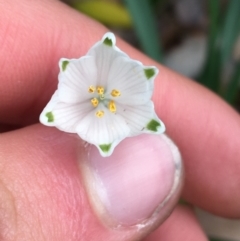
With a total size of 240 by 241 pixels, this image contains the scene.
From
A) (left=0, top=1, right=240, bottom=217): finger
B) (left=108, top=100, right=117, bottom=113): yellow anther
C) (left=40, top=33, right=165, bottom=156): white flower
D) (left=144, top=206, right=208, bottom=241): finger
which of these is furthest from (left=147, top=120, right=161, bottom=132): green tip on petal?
(left=144, top=206, right=208, bottom=241): finger

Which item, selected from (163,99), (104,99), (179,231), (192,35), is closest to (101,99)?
(104,99)

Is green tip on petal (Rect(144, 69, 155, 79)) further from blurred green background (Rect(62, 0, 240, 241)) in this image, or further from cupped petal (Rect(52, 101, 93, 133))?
blurred green background (Rect(62, 0, 240, 241))

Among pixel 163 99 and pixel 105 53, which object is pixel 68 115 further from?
pixel 163 99

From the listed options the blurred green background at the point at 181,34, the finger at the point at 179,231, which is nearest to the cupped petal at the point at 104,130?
the finger at the point at 179,231

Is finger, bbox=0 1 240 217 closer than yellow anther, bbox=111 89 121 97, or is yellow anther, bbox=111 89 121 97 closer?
yellow anther, bbox=111 89 121 97

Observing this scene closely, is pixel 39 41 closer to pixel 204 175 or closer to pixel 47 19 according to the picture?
pixel 47 19

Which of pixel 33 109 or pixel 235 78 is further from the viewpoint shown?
pixel 235 78

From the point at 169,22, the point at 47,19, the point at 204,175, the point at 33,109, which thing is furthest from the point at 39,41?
→ the point at 169,22

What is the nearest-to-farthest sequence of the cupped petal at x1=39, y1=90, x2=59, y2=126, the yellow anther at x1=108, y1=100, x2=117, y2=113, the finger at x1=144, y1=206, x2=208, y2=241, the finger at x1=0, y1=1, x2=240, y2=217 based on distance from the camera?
1. the cupped petal at x1=39, y1=90, x2=59, y2=126
2. the yellow anther at x1=108, y1=100, x2=117, y2=113
3. the finger at x1=0, y1=1, x2=240, y2=217
4. the finger at x1=144, y1=206, x2=208, y2=241
